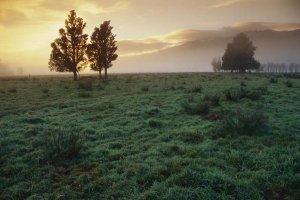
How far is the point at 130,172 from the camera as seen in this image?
31.4 ft

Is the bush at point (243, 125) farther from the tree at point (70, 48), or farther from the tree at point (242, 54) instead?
the tree at point (242, 54)

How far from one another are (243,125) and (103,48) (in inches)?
2133

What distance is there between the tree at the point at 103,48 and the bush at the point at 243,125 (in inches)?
2071

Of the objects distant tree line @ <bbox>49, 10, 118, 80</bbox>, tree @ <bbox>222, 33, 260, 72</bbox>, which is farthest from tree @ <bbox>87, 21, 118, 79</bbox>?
tree @ <bbox>222, 33, 260, 72</bbox>

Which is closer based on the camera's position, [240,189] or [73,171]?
[240,189]

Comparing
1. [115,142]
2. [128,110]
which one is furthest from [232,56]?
[115,142]

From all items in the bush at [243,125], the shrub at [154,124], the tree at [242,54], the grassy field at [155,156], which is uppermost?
the tree at [242,54]

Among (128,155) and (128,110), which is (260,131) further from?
(128,110)

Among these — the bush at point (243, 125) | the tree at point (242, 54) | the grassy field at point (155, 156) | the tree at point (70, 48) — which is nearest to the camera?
the grassy field at point (155, 156)

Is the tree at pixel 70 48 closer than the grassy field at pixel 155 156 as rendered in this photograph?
No

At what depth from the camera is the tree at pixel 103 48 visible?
63969mm

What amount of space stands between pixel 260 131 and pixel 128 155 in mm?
5909

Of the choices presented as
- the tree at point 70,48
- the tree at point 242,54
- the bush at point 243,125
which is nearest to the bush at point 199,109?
the bush at point 243,125

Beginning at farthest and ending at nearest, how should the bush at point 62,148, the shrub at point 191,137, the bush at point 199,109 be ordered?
the bush at point 199,109 → the shrub at point 191,137 → the bush at point 62,148
